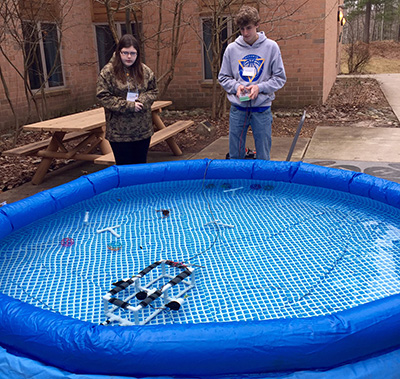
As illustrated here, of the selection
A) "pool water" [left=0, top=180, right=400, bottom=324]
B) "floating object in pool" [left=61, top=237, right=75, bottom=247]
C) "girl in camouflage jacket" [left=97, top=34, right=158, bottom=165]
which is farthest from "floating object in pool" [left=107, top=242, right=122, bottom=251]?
"girl in camouflage jacket" [left=97, top=34, right=158, bottom=165]

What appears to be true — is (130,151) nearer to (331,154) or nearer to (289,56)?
(331,154)

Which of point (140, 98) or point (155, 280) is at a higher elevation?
point (140, 98)

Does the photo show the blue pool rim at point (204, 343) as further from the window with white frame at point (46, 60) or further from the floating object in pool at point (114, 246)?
the window with white frame at point (46, 60)

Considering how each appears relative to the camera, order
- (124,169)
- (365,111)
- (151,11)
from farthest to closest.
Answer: (151,11) < (365,111) < (124,169)

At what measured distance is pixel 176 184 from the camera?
4.43 metres

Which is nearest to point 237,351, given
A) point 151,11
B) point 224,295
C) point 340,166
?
point 224,295

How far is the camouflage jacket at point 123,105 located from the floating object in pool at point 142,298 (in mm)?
1493

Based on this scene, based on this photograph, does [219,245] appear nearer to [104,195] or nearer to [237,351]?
[104,195]

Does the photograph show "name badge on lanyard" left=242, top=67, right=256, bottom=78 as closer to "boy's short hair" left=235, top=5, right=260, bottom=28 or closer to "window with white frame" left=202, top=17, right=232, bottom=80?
"boy's short hair" left=235, top=5, right=260, bottom=28

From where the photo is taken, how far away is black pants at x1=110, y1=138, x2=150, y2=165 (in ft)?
13.5

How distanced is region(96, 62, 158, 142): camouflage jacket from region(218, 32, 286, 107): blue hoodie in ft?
2.48

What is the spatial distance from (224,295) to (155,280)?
0.45 metres

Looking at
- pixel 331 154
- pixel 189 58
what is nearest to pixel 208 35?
pixel 189 58

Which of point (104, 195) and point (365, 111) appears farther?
point (365, 111)
